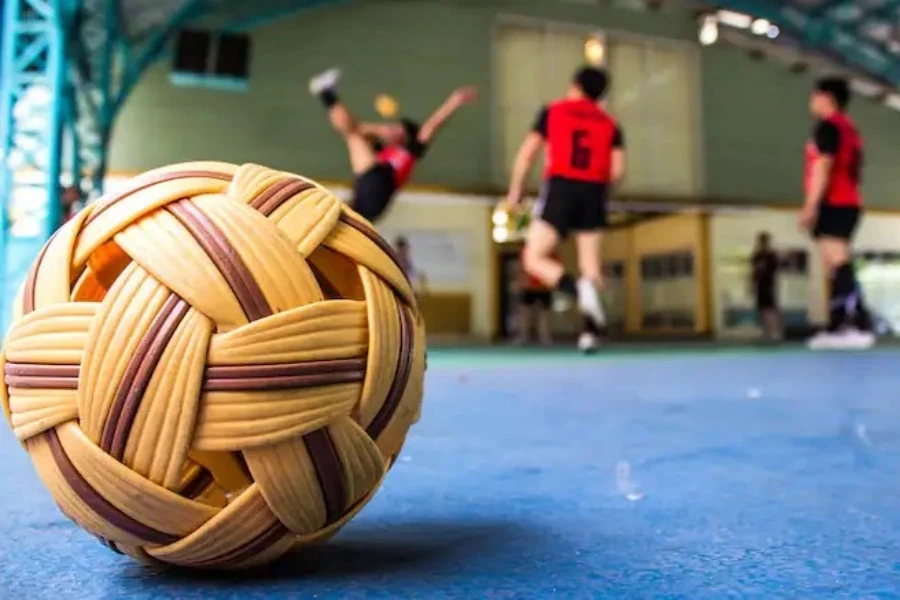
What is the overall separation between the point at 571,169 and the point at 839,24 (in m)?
10.0

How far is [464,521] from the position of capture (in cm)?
112

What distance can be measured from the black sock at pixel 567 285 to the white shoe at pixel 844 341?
2.72m

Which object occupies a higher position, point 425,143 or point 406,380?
point 425,143

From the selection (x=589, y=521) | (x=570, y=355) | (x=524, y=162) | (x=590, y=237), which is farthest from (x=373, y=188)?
(x=589, y=521)

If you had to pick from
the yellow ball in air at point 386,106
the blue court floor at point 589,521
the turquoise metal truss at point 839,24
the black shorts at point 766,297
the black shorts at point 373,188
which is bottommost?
the black shorts at point 766,297

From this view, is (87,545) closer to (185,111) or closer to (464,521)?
(464,521)

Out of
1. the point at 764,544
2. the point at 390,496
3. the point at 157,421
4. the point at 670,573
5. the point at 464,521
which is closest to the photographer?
the point at 157,421

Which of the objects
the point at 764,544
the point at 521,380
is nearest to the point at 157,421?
the point at 764,544

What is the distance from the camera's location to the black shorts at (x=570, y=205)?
5.19 metres

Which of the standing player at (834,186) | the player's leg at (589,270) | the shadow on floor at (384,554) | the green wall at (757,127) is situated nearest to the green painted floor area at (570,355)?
the player's leg at (589,270)

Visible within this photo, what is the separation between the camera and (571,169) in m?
5.16

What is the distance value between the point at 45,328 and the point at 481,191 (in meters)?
12.6

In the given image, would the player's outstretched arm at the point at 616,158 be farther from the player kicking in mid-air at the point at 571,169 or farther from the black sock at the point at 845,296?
the black sock at the point at 845,296

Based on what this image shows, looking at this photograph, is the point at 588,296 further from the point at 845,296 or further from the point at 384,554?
the point at 384,554
